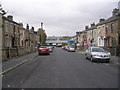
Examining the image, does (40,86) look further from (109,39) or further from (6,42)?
(109,39)

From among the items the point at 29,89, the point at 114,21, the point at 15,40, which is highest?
the point at 114,21

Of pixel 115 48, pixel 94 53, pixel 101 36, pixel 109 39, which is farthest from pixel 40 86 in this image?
pixel 101 36

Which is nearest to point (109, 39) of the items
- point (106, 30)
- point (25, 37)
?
point (106, 30)

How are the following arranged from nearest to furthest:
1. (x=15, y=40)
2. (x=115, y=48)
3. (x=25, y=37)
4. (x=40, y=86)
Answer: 1. (x=40, y=86)
2. (x=115, y=48)
3. (x=15, y=40)
4. (x=25, y=37)

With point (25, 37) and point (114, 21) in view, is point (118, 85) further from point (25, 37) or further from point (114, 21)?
point (25, 37)

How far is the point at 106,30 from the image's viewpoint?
3822cm

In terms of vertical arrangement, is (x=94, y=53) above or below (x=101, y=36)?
below

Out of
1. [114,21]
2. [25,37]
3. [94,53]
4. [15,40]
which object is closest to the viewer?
[94,53]

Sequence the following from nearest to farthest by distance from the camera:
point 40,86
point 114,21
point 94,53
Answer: point 40,86, point 94,53, point 114,21

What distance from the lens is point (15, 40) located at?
3956 cm

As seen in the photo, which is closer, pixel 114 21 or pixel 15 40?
pixel 114 21

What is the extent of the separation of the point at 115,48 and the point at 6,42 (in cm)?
1956

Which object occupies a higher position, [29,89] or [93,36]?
[93,36]

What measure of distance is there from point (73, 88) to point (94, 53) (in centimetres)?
1187
